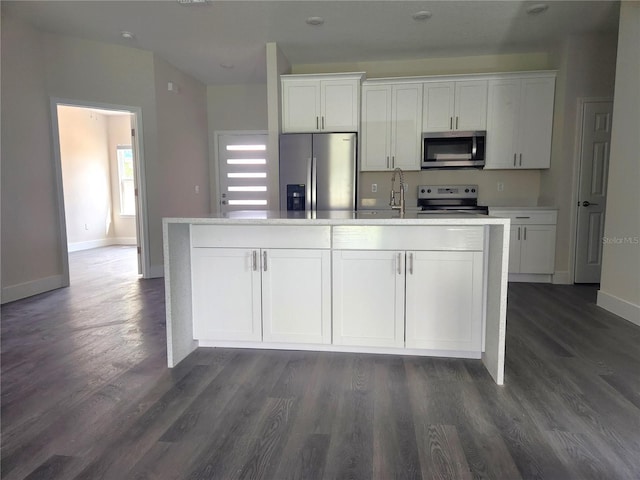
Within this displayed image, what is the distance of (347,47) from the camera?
15.1 ft

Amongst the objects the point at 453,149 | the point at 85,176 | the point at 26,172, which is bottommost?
the point at 26,172

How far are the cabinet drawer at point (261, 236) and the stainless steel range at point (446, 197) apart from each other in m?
2.92

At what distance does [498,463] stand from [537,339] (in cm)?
159

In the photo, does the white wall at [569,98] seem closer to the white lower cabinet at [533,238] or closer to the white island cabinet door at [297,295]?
the white lower cabinet at [533,238]

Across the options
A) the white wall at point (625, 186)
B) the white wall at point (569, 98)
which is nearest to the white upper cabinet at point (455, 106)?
the white wall at point (569, 98)

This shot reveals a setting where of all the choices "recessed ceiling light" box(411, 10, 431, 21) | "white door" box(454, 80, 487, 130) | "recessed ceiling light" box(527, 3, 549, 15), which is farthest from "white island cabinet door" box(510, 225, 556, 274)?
"recessed ceiling light" box(411, 10, 431, 21)

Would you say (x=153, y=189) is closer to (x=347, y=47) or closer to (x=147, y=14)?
(x=147, y=14)

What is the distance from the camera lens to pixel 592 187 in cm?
Answer: 447

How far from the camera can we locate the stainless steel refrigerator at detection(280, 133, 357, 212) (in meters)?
4.51

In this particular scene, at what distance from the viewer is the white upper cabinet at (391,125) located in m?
4.77

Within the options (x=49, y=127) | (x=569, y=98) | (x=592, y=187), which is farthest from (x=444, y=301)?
(x=49, y=127)

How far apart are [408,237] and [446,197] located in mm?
2988

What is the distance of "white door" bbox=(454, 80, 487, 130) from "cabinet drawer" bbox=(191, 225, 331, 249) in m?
3.17

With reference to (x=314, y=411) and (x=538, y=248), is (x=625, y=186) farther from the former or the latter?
(x=314, y=411)
